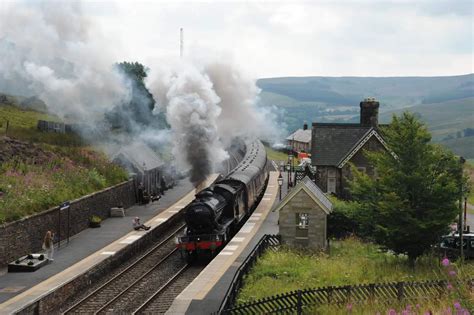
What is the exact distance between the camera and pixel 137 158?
4403cm

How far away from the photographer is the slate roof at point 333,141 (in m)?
40.3

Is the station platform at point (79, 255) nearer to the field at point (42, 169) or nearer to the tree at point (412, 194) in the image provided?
the field at point (42, 169)

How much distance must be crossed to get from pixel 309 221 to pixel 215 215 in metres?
4.51

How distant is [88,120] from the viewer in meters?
50.8

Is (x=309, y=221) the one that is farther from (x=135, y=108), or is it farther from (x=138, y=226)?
(x=135, y=108)

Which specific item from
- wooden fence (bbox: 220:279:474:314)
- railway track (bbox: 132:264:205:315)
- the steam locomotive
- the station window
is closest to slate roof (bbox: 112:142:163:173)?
the steam locomotive

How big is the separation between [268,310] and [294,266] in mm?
6839

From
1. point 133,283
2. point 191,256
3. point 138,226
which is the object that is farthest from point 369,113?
point 133,283

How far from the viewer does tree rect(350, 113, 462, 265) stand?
75.9ft

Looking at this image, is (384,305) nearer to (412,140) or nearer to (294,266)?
(294,266)

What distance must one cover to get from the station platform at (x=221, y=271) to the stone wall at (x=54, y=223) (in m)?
8.53

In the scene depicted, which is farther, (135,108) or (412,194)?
(135,108)

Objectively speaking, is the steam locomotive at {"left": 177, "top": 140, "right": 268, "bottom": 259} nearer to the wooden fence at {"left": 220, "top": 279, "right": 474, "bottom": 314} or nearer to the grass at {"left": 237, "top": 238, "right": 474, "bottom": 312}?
the grass at {"left": 237, "top": 238, "right": 474, "bottom": 312}

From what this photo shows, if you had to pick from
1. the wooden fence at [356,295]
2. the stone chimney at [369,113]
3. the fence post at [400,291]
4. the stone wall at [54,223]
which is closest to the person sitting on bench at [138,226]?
the stone wall at [54,223]
